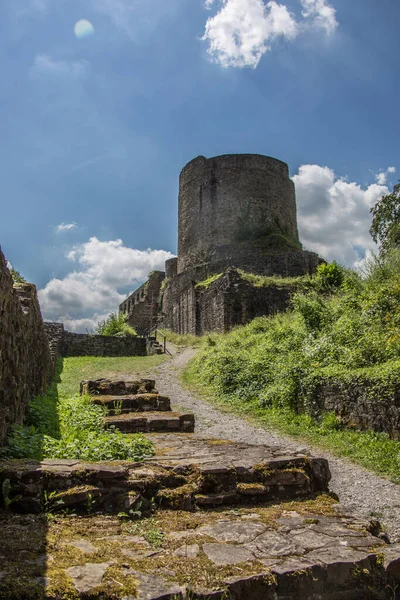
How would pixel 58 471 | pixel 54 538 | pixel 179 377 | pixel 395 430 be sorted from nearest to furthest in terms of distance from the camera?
pixel 54 538 < pixel 58 471 < pixel 395 430 < pixel 179 377

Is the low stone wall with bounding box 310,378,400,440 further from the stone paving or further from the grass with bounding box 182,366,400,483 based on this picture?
the stone paving

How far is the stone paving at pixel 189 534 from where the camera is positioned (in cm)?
221

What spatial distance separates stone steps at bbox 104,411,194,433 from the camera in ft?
21.6

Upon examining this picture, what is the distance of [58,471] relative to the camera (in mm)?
3355

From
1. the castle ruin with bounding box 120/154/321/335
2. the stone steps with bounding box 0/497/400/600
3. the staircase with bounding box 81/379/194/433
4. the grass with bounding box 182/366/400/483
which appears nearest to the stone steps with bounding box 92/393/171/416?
the staircase with bounding box 81/379/194/433

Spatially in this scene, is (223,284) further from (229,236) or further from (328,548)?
(328,548)

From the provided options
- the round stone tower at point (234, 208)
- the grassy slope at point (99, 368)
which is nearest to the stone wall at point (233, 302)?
the grassy slope at point (99, 368)

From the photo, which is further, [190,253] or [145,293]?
[145,293]

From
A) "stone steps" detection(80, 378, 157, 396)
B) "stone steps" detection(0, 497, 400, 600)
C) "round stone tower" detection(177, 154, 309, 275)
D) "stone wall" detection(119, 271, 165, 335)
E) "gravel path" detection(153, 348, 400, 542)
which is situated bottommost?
"gravel path" detection(153, 348, 400, 542)

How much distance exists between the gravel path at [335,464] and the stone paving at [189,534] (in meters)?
0.67

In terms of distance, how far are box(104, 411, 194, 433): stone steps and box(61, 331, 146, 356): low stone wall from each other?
19.2m

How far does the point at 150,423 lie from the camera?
660 cm

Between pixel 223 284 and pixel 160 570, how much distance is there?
2018 centimetres

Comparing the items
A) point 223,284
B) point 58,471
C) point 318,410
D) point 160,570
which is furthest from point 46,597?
point 223,284
